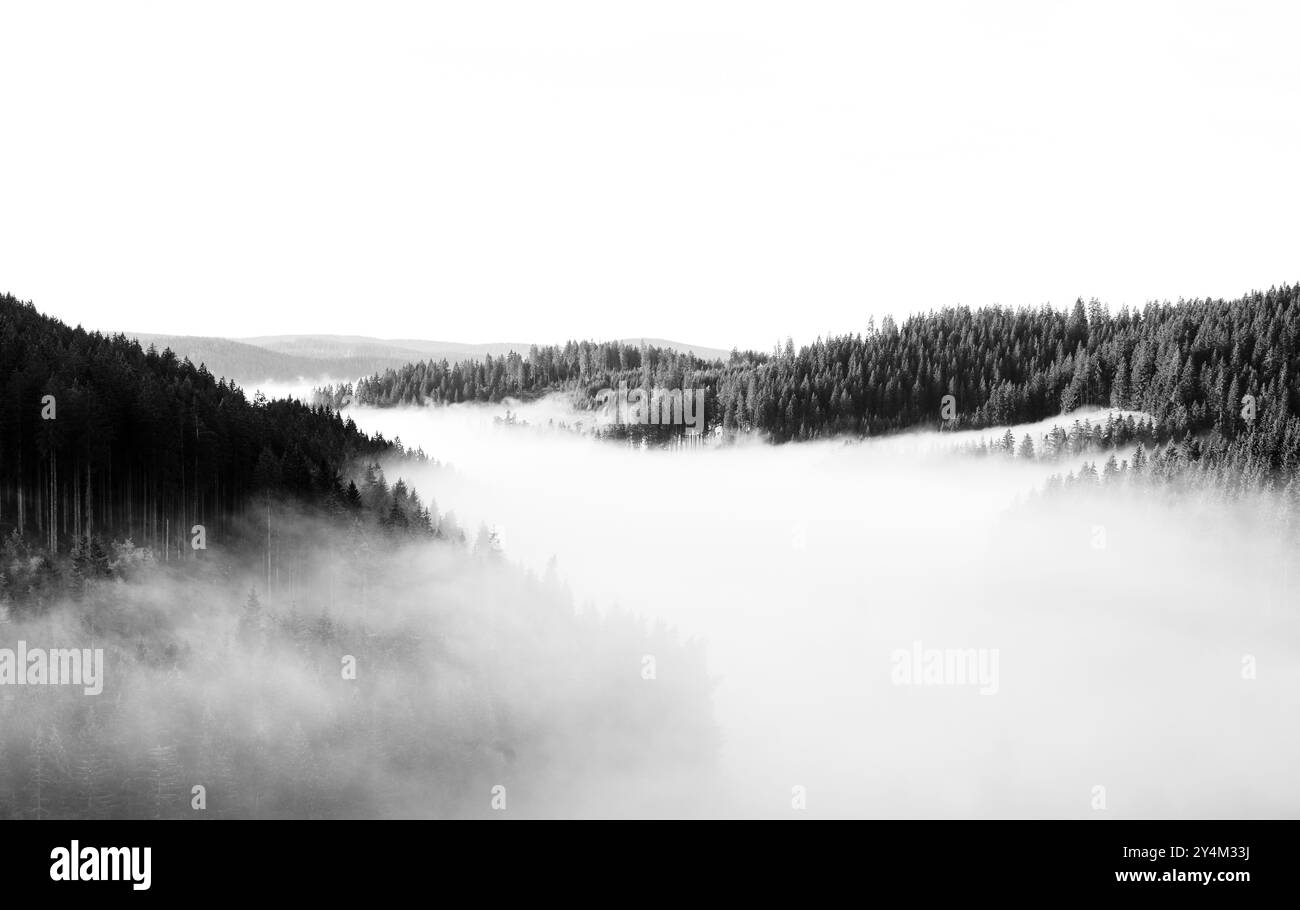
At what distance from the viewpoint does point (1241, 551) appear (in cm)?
19900

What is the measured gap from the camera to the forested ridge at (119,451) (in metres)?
84.7

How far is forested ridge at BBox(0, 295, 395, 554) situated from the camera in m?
84.7

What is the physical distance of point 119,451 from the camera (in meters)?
91.3
